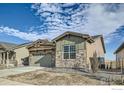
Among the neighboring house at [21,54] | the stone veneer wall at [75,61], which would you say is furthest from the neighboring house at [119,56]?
the neighboring house at [21,54]

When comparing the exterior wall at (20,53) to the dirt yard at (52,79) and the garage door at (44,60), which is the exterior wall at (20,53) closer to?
the garage door at (44,60)

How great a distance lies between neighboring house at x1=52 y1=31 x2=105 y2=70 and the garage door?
63cm

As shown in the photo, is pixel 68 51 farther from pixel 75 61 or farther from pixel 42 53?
pixel 42 53

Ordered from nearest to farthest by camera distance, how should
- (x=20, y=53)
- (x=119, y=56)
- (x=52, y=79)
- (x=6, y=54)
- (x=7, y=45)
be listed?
(x=52, y=79), (x=119, y=56), (x=7, y=45), (x=20, y=53), (x=6, y=54)

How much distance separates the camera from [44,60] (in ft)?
51.4

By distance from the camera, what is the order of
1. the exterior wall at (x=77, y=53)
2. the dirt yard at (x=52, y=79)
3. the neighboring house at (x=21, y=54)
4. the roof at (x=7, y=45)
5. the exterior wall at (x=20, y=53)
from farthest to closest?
1. the exterior wall at (x=20, y=53)
2. the neighboring house at (x=21, y=54)
3. the roof at (x=7, y=45)
4. the exterior wall at (x=77, y=53)
5. the dirt yard at (x=52, y=79)

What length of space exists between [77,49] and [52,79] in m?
3.67

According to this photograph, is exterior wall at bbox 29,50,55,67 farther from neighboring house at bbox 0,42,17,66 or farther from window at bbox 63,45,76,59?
neighboring house at bbox 0,42,17,66

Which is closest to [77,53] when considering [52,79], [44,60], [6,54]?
[44,60]

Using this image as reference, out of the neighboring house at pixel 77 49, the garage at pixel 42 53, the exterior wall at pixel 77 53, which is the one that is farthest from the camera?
the garage at pixel 42 53

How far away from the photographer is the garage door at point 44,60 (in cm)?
1533

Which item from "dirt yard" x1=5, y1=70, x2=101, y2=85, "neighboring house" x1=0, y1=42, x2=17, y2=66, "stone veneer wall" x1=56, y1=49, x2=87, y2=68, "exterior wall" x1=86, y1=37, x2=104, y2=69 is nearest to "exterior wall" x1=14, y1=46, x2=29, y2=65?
"neighboring house" x1=0, y1=42, x2=17, y2=66

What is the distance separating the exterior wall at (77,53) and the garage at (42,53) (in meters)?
0.60

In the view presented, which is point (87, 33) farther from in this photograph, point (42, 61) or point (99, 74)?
point (42, 61)
